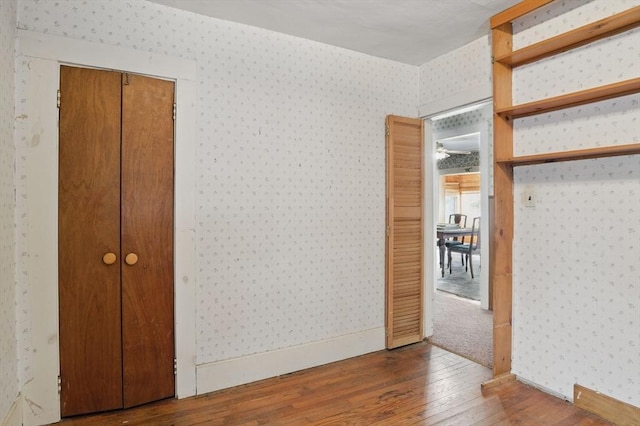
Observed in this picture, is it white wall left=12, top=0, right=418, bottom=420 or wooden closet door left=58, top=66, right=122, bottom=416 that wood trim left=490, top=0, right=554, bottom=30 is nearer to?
white wall left=12, top=0, right=418, bottom=420

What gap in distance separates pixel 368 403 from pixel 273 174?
1711mm

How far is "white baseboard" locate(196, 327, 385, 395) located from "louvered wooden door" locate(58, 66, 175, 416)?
0.27 m

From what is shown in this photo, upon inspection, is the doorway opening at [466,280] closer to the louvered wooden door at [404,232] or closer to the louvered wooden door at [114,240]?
the louvered wooden door at [404,232]

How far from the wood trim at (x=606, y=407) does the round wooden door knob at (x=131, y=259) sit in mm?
2901

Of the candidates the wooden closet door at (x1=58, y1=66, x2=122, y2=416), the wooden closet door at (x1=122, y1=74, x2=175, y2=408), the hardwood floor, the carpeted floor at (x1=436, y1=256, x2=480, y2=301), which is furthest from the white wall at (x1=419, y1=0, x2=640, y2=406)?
the wooden closet door at (x1=58, y1=66, x2=122, y2=416)

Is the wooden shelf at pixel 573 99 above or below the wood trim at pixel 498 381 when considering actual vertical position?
above

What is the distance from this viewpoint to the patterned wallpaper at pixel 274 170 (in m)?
2.36

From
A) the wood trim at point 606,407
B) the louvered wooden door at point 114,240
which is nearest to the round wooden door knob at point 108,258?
the louvered wooden door at point 114,240

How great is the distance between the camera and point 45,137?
6.53ft

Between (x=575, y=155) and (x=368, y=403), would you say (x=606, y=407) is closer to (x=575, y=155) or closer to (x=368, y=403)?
(x=368, y=403)

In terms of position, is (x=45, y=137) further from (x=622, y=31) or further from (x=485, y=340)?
(x=485, y=340)

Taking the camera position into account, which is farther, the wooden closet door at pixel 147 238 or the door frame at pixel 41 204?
the wooden closet door at pixel 147 238

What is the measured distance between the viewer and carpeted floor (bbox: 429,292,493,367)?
3.08 meters

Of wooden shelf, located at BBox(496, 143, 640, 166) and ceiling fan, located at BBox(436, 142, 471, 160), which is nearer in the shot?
wooden shelf, located at BBox(496, 143, 640, 166)
